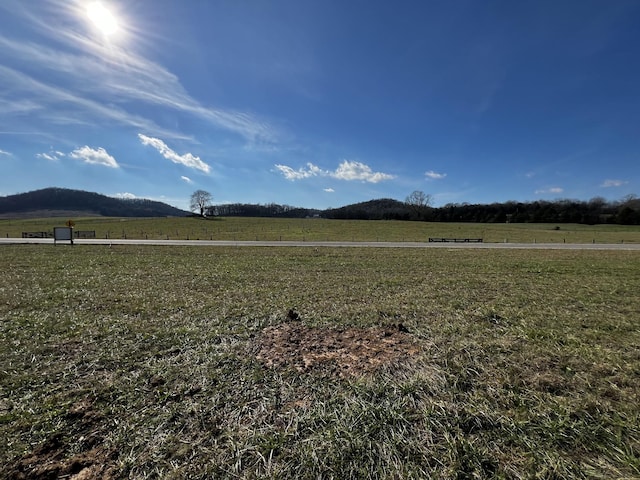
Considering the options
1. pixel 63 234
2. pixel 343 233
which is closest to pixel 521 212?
pixel 343 233

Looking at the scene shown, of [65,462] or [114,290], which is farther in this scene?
[114,290]

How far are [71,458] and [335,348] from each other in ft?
10.2

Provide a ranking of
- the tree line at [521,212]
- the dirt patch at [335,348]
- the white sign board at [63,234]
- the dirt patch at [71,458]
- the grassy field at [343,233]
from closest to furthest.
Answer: the dirt patch at [71,458] < the dirt patch at [335,348] < the white sign board at [63,234] < the grassy field at [343,233] < the tree line at [521,212]

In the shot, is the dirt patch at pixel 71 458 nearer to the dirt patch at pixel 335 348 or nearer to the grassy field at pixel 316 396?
the grassy field at pixel 316 396

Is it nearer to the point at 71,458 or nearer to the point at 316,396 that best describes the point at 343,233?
the point at 316,396

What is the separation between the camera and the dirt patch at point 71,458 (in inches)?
91.0

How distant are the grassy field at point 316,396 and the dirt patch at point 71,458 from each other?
0.5 inches

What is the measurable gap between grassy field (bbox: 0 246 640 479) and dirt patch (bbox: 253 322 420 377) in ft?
0.30

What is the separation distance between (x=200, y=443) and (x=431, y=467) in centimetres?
192

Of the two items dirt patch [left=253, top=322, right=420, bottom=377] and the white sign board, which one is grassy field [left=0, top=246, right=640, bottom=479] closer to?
dirt patch [left=253, top=322, right=420, bottom=377]

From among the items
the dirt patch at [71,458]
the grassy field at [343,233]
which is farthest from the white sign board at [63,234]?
the dirt patch at [71,458]

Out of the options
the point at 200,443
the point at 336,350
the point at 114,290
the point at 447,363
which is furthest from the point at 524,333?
the point at 114,290

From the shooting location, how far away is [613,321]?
5.91 metres

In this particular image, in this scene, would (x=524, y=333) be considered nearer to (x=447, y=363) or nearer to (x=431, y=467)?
(x=447, y=363)
